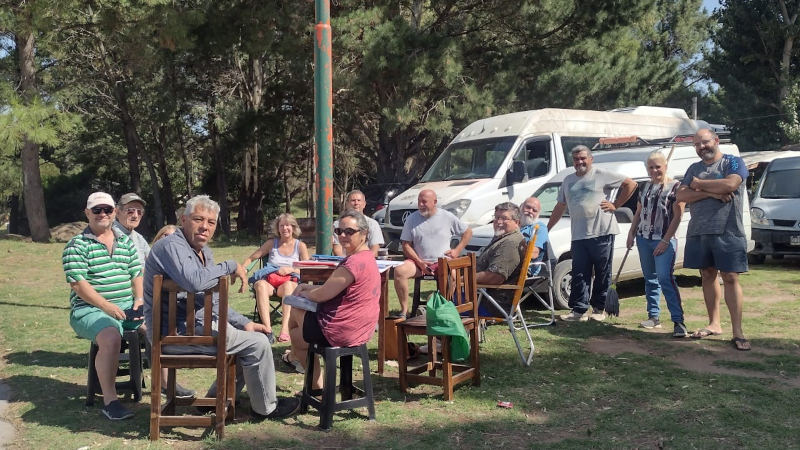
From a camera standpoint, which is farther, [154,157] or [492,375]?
[154,157]

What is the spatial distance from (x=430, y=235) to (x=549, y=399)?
2933 mm

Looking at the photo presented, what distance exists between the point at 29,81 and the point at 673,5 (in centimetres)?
3797

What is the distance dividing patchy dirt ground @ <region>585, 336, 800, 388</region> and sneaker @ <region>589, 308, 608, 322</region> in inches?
28.3

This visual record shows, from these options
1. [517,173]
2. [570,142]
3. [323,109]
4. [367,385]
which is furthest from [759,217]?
[367,385]

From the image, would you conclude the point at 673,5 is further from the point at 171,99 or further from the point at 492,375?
the point at 492,375

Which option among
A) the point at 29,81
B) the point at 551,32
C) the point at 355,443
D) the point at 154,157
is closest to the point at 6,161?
the point at 154,157

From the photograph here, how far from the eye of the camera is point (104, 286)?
550 centimetres

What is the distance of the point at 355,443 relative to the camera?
4613 mm

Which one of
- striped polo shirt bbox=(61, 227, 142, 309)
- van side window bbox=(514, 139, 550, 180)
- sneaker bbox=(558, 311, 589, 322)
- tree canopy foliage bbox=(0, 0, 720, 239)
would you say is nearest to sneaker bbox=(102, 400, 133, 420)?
striped polo shirt bbox=(61, 227, 142, 309)

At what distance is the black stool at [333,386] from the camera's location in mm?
4832

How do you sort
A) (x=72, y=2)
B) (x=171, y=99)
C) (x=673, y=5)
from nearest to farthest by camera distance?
(x=72, y=2)
(x=171, y=99)
(x=673, y=5)

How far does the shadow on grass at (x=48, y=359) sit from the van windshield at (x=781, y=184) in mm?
11927

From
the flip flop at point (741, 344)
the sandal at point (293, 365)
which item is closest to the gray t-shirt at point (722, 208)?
the flip flop at point (741, 344)

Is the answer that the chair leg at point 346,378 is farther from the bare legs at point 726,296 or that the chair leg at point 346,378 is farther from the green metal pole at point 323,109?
the bare legs at point 726,296
